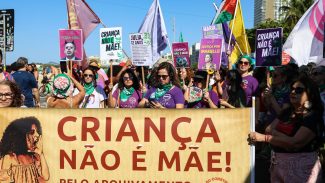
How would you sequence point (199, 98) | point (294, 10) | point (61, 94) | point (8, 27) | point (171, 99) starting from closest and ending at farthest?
1. point (171, 99)
2. point (61, 94)
3. point (199, 98)
4. point (8, 27)
5. point (294, 10)

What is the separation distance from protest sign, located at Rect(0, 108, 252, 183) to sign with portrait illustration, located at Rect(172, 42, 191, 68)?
19.4ft

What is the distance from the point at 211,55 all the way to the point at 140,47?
4.36 feet

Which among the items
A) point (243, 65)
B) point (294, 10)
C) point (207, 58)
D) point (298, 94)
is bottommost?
point (298, 94)

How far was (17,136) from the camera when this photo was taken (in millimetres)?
4539

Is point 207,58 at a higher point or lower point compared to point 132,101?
higher

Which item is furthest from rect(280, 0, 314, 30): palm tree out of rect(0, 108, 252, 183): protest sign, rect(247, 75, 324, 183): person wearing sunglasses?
rect(247, 75, 324, 183): person wearing sunglasses

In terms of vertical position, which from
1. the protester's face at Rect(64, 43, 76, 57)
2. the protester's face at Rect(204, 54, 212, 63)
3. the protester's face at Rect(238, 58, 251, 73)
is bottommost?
the protester's face at Rect(238, 58, 251, 73)

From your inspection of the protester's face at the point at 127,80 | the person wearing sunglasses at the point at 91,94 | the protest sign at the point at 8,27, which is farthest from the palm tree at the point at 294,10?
the protester's face at the point at 127,80

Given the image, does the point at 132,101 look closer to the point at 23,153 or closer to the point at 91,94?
the point at 91,94

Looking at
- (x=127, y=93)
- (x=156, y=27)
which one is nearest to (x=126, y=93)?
(x=127, y=93)

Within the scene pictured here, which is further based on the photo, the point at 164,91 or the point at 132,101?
the point at 132,101

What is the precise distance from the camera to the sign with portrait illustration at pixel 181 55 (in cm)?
1029

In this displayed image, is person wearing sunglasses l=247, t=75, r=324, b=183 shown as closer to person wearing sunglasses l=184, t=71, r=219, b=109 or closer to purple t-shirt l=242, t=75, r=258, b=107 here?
person wearing sunglasses l=184, t=71, r=219, b=109

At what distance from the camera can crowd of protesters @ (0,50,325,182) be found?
3.82m
